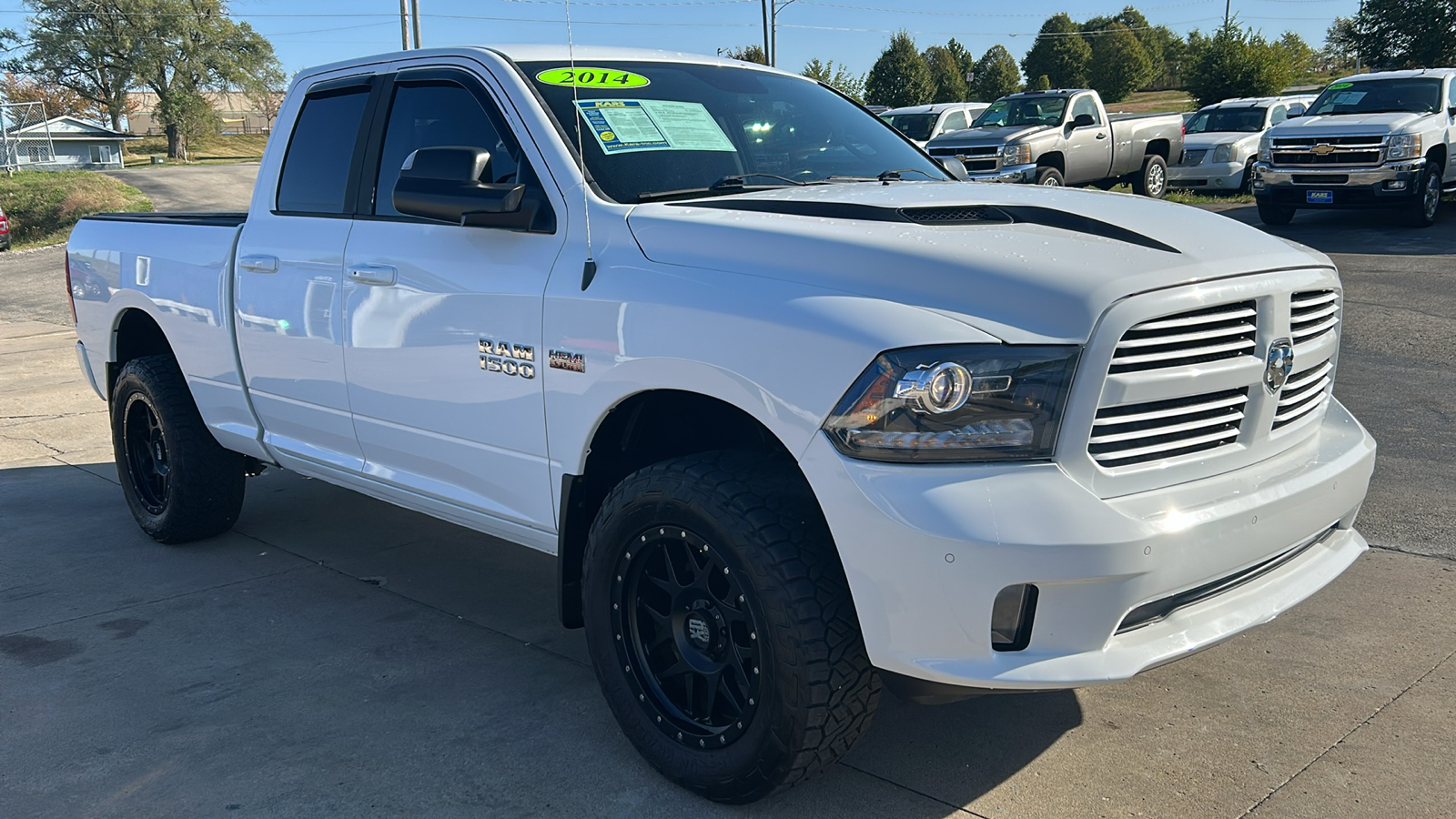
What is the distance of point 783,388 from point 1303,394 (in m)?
1.44

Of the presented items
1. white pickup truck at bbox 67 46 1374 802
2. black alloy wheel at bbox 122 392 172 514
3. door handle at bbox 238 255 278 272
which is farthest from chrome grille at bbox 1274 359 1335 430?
black alloy wheel at bbox 122 392 172 514

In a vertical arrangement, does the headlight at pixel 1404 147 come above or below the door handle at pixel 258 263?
above

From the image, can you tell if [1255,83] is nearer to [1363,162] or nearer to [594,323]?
[1363,162]

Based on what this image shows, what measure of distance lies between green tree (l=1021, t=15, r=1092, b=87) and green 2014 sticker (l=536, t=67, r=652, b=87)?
59611 millimetres

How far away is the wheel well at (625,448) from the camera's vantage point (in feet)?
10.7

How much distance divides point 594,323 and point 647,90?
1.07 meters

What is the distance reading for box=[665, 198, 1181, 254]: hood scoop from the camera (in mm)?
2943

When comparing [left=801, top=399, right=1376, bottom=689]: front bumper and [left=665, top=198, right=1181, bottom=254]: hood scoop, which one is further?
[left=665, top=198, right=1181, bottom=254]: hood scoop

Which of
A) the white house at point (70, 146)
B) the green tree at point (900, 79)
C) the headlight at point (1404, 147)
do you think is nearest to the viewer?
the headlight at point (1404, 147)

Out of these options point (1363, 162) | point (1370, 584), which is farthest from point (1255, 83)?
point (1370, 584)

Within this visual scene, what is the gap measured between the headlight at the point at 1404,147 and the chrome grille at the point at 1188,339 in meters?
13.4

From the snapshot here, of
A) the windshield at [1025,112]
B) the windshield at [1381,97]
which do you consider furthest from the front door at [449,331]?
the windshield at [1381,97]

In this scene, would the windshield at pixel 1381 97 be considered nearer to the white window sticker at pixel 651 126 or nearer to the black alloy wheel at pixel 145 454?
the white window sticker at pixel 651 126

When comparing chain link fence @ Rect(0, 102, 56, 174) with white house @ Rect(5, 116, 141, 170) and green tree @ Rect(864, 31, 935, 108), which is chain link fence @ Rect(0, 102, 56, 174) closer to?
white house @ Rect(5, 116, 141, 170)
